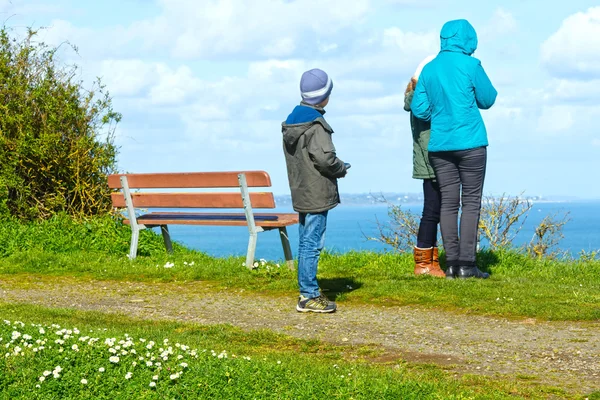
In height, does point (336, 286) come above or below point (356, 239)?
above

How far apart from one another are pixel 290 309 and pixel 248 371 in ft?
8.17

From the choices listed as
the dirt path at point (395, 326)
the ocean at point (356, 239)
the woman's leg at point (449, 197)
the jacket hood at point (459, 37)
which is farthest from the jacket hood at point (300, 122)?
the ocean at point (356, 239)

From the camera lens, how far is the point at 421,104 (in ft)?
27.1

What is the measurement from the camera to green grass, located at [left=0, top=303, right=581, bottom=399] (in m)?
4.57

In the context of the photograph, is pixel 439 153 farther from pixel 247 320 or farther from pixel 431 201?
pixel 247 320

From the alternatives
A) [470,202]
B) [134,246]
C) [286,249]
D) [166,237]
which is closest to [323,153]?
[470,202]

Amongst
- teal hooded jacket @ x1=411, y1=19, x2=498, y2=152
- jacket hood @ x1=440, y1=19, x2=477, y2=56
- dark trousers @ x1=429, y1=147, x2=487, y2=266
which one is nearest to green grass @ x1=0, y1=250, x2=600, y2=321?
dark trousers @ x1=429, y1=147, x2=487, y2=266

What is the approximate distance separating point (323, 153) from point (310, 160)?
6.3 inches

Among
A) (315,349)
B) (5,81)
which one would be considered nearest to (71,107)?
(5,81)

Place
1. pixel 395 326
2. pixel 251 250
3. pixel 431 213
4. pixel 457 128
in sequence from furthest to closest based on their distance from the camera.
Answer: pixel 251 250, pixel 431 213, pixel 457 128, pixel 395 326

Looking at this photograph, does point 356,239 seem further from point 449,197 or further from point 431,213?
point 449,197

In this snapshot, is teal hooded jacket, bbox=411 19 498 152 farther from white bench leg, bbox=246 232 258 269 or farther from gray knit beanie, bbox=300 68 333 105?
white bench leg, bbox=246 232 258 269

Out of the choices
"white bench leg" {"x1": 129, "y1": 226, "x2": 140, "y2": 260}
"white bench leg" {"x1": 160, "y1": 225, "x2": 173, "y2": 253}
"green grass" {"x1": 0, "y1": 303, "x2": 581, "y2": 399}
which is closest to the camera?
"green grass" {"x1": 0, "y1": 303, "x2": 581, "y2": 399}

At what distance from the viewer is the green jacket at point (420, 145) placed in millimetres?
8508
